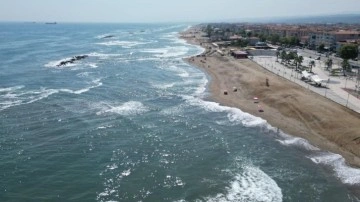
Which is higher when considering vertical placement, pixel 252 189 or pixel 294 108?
pixel 294 108

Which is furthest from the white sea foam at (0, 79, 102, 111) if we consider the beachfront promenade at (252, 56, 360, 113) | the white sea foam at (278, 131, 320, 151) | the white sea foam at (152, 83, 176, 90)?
the beachfront promenade at (252, 56, 360, 113)

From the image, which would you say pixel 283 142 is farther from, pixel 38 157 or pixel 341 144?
pixel 38 157

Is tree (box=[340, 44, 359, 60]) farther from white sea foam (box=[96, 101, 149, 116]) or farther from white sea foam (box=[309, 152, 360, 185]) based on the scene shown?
white sea foam (box=[309, 152, 360, 185])

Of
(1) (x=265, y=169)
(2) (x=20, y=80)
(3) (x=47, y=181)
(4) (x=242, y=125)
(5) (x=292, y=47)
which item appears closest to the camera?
(3) (x=47, y=181)

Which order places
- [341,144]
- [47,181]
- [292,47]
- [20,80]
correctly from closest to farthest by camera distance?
[47,181] < [341,144] < [20,80] < [292,47]

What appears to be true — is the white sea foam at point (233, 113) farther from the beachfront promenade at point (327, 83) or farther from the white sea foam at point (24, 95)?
the white sea foam at point (24, 95)

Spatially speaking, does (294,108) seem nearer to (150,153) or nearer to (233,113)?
(233,113)

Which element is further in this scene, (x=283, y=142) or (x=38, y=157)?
(x=283, y=142)

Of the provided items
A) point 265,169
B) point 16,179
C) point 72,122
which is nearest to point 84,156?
point 16,179

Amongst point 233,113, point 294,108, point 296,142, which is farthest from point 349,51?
point 296,142
